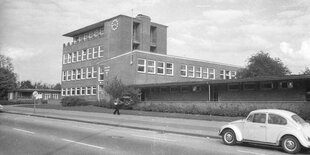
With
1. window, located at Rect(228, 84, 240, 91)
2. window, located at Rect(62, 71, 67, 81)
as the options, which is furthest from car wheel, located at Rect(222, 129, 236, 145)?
window, located at Rect(62, 71, 67, 81)

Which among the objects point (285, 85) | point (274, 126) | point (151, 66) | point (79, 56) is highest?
point (79, 56)

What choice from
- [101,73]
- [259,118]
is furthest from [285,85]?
[101,73]

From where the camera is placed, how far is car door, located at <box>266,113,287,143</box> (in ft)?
37.5

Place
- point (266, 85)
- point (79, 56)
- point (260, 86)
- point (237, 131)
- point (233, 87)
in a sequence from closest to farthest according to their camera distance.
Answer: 1. point (237, 131)
2. point (266, 85)
3. point (260, 86)
4. point (233, 87)
5. point (79, 56)

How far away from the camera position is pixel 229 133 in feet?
41.9

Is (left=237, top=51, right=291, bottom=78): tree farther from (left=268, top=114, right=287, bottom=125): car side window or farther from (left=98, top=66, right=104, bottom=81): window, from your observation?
(left=268, top=114, right=287, bottom=125): car side window

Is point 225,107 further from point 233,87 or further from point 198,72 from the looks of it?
point 198,72

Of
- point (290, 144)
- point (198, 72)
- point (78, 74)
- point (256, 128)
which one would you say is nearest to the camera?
point (290, 144)

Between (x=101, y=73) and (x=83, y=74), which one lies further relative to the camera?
(x=83, y=74)

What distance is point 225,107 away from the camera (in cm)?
2805

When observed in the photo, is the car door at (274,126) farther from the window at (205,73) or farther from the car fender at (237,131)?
the window at (205,73)

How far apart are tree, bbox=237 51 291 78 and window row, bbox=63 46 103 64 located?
84.3 feet

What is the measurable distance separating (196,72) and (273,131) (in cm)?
3984

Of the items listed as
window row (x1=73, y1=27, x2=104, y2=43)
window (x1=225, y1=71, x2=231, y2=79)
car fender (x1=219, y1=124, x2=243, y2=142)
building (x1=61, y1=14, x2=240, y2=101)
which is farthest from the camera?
window row (x1=73, y1=27, x2=104, y2=43)
